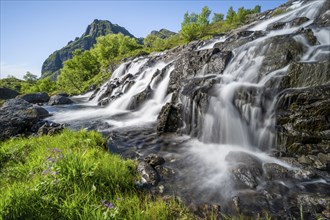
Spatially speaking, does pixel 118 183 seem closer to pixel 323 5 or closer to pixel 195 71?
pixel 195 71

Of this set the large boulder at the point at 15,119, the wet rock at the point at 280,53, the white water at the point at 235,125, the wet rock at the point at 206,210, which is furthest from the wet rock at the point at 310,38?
the large boulder at the point at 15,119

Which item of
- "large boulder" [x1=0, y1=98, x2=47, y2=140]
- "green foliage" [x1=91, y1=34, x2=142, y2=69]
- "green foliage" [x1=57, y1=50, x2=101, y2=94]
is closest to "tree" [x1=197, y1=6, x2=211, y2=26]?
"green foliage" [x1=91, y1=34, x2=142, y2=69]

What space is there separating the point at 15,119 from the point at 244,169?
1434 centimetres

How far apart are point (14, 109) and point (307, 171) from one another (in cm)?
1766

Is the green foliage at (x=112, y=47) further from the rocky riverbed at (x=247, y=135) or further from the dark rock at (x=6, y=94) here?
the rocky riverbed at (x=247, y=135)

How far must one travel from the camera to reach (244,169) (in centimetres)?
741

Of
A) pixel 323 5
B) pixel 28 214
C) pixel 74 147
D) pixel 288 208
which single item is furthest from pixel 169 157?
pixel 323 5

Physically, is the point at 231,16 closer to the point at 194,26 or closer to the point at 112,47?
the point at 194,26

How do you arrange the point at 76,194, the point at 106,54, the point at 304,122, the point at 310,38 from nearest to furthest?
the point at 76,194, the point at 304,122, the point at 310,38, the point at 106,54

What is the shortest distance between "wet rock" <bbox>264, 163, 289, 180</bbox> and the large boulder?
1422cm

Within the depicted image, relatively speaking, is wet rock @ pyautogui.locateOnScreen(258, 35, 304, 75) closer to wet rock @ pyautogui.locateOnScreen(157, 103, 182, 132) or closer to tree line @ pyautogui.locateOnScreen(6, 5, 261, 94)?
wet rock @ pyautogui.locateOnScreen(157, 103, 182, 132)

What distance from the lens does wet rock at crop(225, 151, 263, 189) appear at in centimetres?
687

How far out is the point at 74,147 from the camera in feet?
26.2

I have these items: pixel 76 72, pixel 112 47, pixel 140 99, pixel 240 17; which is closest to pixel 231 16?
pixel 240 17
